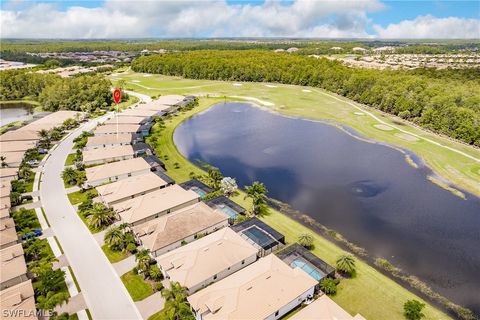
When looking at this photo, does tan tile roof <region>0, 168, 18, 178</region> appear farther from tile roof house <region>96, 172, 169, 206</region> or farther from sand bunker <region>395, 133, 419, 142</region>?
sand bunker <region>395, 133, 419, 142</region>

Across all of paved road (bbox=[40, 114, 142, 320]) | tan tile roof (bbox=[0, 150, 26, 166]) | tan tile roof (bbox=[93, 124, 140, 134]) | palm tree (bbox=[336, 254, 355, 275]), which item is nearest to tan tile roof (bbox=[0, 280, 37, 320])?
paved road (bbox=[40, 114, 142, 320])

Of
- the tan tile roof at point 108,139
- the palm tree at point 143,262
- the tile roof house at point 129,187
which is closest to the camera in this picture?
the palm tree at point 143,262

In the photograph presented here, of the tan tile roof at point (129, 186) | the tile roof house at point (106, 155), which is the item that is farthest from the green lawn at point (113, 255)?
the tile roof house at point (106, 155)

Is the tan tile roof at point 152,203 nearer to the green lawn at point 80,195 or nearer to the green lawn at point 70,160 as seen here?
the green lawn at point 80,195

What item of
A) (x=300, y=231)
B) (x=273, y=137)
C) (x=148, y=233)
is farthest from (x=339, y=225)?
(x=273, y=137)

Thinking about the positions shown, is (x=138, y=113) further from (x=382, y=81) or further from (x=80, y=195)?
(x=382, y=81)
